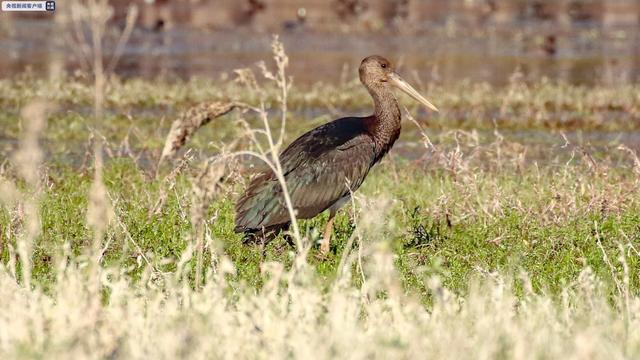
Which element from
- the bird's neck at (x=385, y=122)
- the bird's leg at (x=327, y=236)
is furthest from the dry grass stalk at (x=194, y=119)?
the bird's neck at (x=385, y=122)

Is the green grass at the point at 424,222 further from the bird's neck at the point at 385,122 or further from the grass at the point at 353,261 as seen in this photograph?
the bird's neck at the point at 385,122

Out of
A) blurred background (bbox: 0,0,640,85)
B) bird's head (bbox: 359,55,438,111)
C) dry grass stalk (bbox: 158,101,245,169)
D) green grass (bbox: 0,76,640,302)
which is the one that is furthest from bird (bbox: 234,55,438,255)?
blurred background (bbox: 0,0,640,85)

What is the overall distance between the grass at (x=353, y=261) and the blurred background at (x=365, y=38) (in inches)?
244

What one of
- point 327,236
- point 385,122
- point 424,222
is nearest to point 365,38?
point 385,122

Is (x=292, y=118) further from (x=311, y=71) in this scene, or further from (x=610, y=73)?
(x=610, y=73)

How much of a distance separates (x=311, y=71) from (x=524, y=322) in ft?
57.5

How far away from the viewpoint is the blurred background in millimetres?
22234

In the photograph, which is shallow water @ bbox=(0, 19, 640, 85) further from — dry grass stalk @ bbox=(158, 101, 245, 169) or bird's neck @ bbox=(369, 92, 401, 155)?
dry grass stalk @ bbox=(158, 101, 245, 169)

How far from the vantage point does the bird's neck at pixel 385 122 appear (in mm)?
8188

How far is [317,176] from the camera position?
25.2 feet

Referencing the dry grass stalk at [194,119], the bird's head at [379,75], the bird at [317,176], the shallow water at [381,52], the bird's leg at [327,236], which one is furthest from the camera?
the shallow water at [381,52]

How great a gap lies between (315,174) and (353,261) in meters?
2.21

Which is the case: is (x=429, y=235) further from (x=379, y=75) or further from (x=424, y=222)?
(x=379, y=75)

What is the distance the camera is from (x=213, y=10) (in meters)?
31.7
